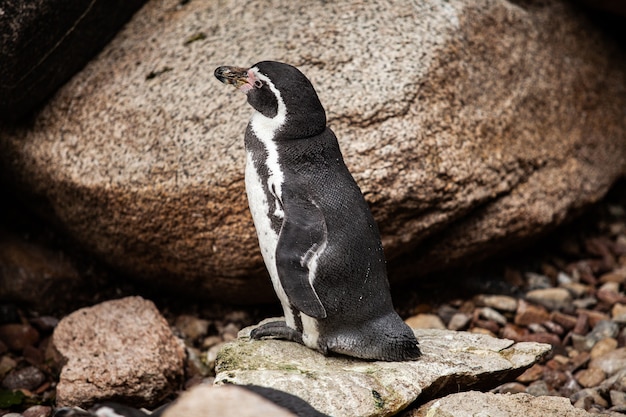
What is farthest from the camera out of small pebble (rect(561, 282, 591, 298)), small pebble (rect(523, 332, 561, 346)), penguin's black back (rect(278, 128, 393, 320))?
small pebble (rect(561, 282, 591, 298))

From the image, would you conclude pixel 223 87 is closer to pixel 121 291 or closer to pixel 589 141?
pixel 121 291

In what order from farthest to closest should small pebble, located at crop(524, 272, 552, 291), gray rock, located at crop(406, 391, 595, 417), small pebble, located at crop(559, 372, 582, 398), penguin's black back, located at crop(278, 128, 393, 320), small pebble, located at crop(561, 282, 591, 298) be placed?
small pebble, located at crop(524, 272, 552, 291)
small pebble, located at crop(561, 282, 591, 298)
small pebble, located at crop(559, 372, 582, 398)
penguin's black back, located at crop(278, 128, 393, 320)
gray rock, located at crop(406, 391, 595, 417)

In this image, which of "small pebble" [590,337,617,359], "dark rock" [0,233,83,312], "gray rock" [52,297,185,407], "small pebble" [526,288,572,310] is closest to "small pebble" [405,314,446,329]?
"small pebble" [526,288,572,310]

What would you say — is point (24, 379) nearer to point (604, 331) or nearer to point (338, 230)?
point (338, 230)

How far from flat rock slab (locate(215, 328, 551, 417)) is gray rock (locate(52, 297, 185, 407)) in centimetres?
59

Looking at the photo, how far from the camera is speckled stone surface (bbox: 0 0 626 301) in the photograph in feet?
12.8

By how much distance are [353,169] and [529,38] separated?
1.59 m

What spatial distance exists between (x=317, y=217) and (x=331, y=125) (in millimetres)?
1151

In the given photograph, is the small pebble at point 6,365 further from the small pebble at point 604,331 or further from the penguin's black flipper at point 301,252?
the small pebble at point 604,331

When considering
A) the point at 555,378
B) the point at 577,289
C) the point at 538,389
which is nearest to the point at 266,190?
the point at 538,389

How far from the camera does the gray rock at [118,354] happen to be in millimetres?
3496

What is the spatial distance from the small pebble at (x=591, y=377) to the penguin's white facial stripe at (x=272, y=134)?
1.77m

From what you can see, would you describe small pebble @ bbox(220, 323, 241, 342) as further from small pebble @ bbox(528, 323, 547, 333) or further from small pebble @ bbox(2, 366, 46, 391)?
small pebble @ bbox(528, 323, 547, 333)

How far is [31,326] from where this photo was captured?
4.28 m
